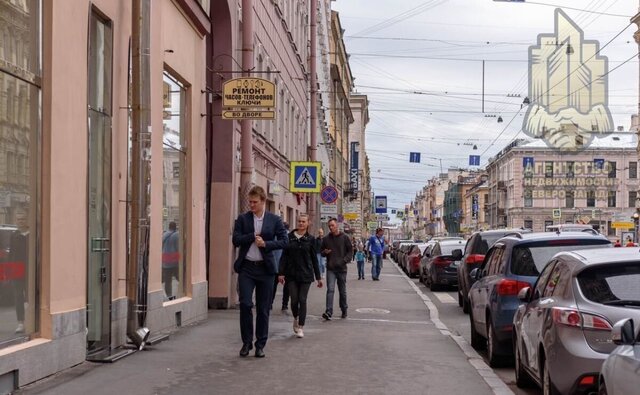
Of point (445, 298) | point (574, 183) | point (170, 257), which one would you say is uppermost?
point (574, 183)

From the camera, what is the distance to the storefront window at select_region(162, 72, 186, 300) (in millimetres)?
13141

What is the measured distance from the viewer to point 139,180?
35.2ft

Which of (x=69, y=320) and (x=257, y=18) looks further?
(x=257, y=18)

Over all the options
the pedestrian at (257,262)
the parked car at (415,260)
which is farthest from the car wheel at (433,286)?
the pedestrian at (257,262)

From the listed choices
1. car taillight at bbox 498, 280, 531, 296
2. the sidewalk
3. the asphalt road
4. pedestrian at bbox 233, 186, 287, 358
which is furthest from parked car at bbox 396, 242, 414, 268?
pedestrian at bbox 233, 186, 287, 358

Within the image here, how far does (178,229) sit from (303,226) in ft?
6.49

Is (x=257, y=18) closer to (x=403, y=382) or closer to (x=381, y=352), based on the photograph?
(x=381, y=352)

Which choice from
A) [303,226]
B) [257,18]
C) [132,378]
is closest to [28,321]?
[132,378]

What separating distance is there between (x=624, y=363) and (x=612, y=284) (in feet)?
5.62

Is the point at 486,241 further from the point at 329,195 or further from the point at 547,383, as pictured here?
the point at 547,383

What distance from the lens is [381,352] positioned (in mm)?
11594

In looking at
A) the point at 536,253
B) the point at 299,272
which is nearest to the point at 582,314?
the point at 536,253

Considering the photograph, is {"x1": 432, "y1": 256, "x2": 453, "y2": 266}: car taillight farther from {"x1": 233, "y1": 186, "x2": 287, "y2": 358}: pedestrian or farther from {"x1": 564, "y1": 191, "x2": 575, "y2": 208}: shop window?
{"x1": 564, "y1": 191, "x2": 575, "y2": 208}: shop window

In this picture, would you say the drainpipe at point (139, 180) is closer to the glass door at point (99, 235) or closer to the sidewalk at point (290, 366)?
the glass door at point (99, 235)
